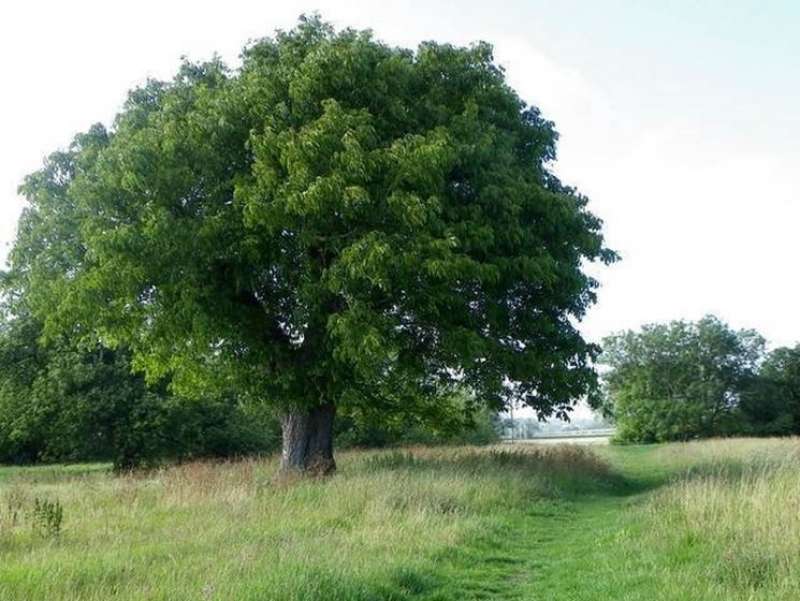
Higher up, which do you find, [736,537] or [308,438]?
[308,438]

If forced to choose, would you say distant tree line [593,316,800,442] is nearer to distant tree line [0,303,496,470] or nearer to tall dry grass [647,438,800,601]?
distant tree line [0,303,496,470]

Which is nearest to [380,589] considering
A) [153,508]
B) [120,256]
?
[153,508]

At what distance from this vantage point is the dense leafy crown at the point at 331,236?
15297 mm

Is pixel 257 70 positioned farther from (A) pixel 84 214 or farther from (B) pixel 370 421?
(B) pixel 370 421

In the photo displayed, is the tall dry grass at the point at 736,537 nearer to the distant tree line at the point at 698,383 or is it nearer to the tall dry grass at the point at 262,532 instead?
the tall dry grass at the point at 262,532

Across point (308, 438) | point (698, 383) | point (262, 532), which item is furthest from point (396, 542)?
point (698, 383)

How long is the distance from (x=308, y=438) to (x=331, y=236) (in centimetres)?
580

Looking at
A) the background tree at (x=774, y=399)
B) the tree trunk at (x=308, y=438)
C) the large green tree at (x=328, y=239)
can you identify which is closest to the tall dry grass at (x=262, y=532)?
the tree trunk at (x=308, y=438)

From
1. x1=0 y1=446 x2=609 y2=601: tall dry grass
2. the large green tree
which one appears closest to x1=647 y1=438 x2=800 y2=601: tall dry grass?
x1=0 y1=446 x2=609 y2=601: tall dry grass

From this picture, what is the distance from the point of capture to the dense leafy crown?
15.3 meters

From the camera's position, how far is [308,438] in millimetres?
19266

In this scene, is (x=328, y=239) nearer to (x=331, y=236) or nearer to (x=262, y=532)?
(x=331, y=236)

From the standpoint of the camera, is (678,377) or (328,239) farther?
(678,377)

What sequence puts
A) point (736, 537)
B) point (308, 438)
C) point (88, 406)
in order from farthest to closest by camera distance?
point (88, 406) < point (308, 438) < point (736, 537)
